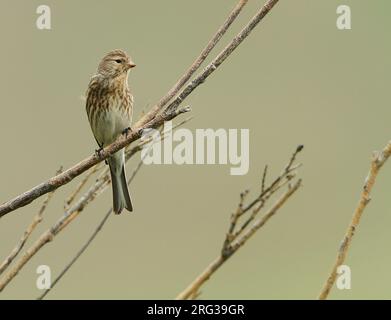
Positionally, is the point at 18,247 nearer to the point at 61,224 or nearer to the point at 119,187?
the point at 61,224

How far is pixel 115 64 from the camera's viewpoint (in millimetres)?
4883

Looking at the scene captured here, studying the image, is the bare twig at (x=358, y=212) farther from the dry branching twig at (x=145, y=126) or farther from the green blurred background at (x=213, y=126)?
the green blurred background at (x=213, y=126)

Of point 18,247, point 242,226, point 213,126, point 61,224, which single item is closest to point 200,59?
point 242,226

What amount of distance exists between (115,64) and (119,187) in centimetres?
68

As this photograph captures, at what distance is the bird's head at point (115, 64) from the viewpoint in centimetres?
482

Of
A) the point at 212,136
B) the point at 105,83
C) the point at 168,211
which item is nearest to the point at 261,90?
the point at 168,211

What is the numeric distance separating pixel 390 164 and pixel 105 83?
5107 millimetres

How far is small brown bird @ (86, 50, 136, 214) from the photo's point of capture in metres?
4.86

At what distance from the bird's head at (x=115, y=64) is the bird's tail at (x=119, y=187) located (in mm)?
390

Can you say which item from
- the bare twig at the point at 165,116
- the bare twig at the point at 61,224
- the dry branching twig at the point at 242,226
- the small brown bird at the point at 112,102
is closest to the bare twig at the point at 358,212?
the dry branching twig at the point at 242,226

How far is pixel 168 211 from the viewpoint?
8.91 metres

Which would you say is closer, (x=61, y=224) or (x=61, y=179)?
(x=61, y=179)

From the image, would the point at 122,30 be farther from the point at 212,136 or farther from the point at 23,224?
the point at 212,136

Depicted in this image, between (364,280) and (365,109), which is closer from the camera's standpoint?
(364,280)
